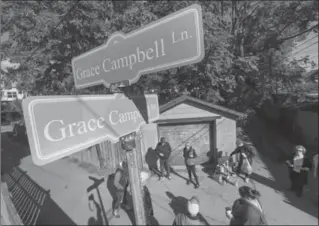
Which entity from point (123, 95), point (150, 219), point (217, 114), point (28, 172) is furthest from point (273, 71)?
point (28, 172)

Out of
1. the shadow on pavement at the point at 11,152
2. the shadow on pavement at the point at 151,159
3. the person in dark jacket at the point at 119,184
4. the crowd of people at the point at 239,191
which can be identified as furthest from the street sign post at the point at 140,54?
the shadow on pavement at the point at 11,152

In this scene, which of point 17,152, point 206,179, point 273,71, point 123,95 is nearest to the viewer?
point 123,95

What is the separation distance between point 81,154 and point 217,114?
7087mm

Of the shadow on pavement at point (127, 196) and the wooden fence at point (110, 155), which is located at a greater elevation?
the wooden fence at point (110, 155)

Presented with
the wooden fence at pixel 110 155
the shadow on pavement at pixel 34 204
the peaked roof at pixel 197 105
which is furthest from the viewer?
the wooden fence at pixel 110 155

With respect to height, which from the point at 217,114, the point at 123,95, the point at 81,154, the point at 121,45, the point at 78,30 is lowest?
the point at 81,154

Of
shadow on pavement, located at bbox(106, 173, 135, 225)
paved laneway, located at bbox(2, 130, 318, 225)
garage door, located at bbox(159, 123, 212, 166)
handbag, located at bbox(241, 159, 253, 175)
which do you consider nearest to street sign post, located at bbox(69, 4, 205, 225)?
shadow on pavement, located at bbox(106, 173, 135, 225)

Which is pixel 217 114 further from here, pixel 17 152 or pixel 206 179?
pixel 17 152

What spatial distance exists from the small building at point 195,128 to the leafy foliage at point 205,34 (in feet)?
4.25

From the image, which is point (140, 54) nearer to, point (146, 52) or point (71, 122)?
point (146, 52)

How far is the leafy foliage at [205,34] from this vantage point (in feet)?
24.0

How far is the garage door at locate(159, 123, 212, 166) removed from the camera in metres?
8.23

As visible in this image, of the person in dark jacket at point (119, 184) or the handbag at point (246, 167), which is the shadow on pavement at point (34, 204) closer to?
the person in dark jacket at point (119, 184)

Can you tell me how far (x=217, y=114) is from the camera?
789 centimetres
